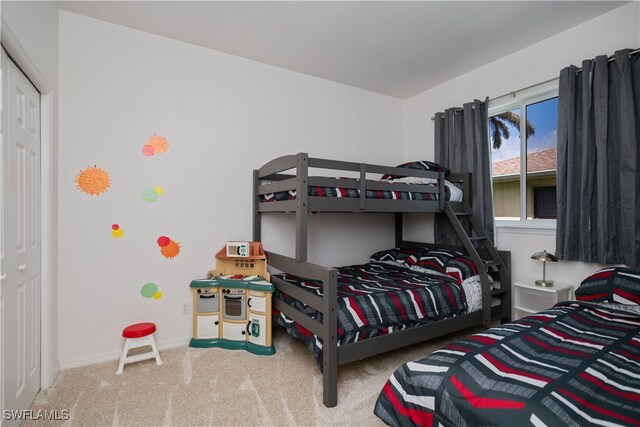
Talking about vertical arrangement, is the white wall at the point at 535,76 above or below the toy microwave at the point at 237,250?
above

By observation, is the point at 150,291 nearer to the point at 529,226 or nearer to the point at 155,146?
the point at 155,146

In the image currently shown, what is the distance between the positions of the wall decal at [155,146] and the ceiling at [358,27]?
87 cm

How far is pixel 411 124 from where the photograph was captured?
3.85 meters

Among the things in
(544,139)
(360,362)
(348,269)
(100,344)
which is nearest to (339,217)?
(348,269)

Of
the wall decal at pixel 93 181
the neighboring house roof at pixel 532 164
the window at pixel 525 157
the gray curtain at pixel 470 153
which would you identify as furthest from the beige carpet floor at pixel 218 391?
the neighboring house roof at pixel 532 164

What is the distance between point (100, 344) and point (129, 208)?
3.47 ft

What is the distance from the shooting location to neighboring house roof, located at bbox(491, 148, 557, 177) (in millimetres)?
2680

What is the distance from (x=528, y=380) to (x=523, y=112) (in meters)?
2.62

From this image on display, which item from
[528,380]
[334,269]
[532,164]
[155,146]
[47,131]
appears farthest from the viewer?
[532,164]

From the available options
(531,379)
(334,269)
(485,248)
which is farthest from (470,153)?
(531,379)

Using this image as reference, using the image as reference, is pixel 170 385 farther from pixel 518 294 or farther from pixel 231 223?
pixel 518 294

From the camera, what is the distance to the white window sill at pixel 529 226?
2600 millimetres

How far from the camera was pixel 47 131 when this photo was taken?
1953 millimetres

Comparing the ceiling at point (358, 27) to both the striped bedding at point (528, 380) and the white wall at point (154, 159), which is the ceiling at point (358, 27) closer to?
the white wall at point (154, 159)
